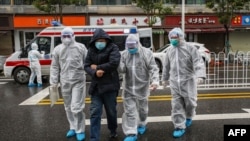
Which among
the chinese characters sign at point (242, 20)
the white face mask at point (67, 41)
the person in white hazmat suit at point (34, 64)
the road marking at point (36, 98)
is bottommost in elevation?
the road marking at point (36, 98)

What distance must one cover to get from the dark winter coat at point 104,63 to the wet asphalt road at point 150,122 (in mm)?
1003

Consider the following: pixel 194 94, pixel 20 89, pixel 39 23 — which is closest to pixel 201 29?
pixel 39 23

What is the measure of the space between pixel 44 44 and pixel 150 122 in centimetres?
736

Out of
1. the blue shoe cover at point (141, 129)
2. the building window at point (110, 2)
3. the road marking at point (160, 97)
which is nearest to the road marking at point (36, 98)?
the road marking at point (160, 97)

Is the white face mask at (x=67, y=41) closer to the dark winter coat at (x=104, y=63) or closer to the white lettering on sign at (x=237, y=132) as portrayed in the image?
the dark winter coat at (x=104, y=63)

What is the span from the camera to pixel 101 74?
483 centimetres

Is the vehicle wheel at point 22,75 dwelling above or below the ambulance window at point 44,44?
below

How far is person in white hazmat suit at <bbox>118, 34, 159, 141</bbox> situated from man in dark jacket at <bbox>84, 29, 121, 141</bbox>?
257mm

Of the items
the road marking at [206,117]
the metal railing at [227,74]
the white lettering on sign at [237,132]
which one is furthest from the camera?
the metal railing at [227,74]

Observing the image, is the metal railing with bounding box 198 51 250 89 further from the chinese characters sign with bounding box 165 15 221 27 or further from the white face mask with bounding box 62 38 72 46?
the chinese characters sign with bounding box 165 15 221 27

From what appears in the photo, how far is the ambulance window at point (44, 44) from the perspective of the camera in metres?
12.4

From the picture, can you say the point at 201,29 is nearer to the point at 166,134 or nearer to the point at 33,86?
the point at 33,86

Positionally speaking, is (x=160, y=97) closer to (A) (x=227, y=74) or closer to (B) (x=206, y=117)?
(B) (x=206, y=117)

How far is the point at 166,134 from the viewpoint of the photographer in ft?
18.4
